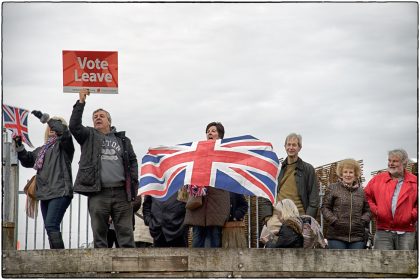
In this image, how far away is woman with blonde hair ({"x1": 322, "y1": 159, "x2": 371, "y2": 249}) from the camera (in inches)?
518

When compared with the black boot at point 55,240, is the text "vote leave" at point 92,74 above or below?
above

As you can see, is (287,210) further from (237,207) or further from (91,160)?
(91,160)

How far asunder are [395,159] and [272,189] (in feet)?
5.03

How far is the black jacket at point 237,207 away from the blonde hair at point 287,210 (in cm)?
56

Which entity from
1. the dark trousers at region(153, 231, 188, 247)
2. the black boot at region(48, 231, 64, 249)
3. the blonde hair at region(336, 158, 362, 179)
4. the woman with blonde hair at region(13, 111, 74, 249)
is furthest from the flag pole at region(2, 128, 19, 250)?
the blonde hair at region(336, 158, 362, 179)

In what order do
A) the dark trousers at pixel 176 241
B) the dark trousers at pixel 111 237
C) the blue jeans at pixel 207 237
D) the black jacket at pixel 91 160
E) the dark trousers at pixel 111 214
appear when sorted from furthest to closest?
the dark trousers at pixel 111 237 < the dark trousers at pixel 176 241 < the blue jeans at pixel 207 237 < the dark trousers at pixel 111 214 < the black jacket at pixel 91 160

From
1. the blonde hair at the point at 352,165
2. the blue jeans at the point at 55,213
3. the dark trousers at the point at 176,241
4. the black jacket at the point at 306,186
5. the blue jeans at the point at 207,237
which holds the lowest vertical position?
the dark trousers at the point at 176,241

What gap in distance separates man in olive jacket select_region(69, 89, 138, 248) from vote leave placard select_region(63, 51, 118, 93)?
167 mm

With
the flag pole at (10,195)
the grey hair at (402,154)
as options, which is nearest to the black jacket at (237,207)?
the grey hair at (402,154)

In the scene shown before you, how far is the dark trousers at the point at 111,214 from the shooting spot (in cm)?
1303

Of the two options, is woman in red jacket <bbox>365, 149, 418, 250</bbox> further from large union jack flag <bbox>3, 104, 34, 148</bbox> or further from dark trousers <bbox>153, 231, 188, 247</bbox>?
large union jack flag <bbox>3, 104, 34, 148</bbox>

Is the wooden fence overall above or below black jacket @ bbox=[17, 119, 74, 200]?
below

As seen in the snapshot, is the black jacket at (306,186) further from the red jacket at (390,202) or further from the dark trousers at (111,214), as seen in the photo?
the dark trousers at (111,214)

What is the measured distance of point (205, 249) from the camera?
12.3 metres
